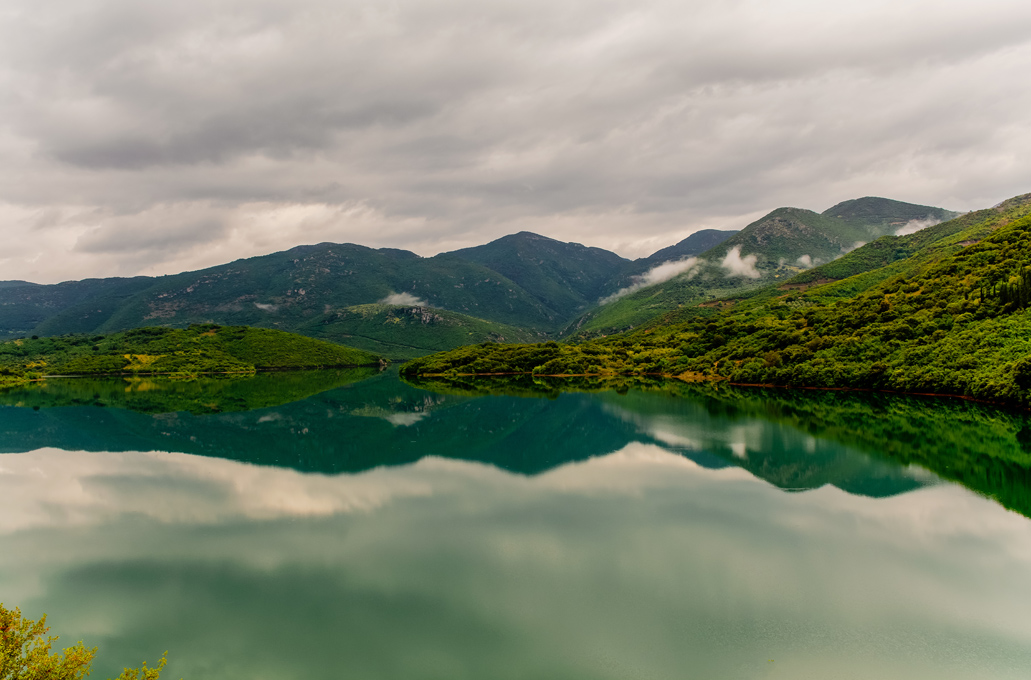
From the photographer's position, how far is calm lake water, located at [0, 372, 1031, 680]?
13.9 m

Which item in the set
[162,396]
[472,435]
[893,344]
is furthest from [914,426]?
[162,396]

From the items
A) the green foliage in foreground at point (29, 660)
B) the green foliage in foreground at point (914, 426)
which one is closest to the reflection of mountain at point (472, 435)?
the green foliage in foreground at point (914, 426)

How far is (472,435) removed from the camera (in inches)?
2062

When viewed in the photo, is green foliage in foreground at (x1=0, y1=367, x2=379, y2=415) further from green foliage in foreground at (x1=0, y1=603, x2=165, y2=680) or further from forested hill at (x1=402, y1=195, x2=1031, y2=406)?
green foliage in foreground at (x1=0, y1=603, x2=165, y2=680)

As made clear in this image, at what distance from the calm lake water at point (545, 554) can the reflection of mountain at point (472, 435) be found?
1.64ft

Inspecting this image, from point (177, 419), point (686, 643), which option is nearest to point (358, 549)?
point (686, 643)

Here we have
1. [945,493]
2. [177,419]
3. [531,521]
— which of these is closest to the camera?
[531,521]

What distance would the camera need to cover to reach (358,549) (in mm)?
21578

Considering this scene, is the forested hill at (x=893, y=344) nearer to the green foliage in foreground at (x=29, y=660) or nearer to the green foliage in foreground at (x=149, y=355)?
the green foliage in foreground at (x=29, y=660)

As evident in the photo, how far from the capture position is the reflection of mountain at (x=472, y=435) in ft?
120

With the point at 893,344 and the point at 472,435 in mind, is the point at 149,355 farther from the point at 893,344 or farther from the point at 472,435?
the point at 893,344

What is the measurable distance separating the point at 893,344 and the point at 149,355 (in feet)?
644

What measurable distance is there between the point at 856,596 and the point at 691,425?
36413 mm

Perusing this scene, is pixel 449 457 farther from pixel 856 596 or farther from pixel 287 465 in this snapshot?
pixel 856 596
